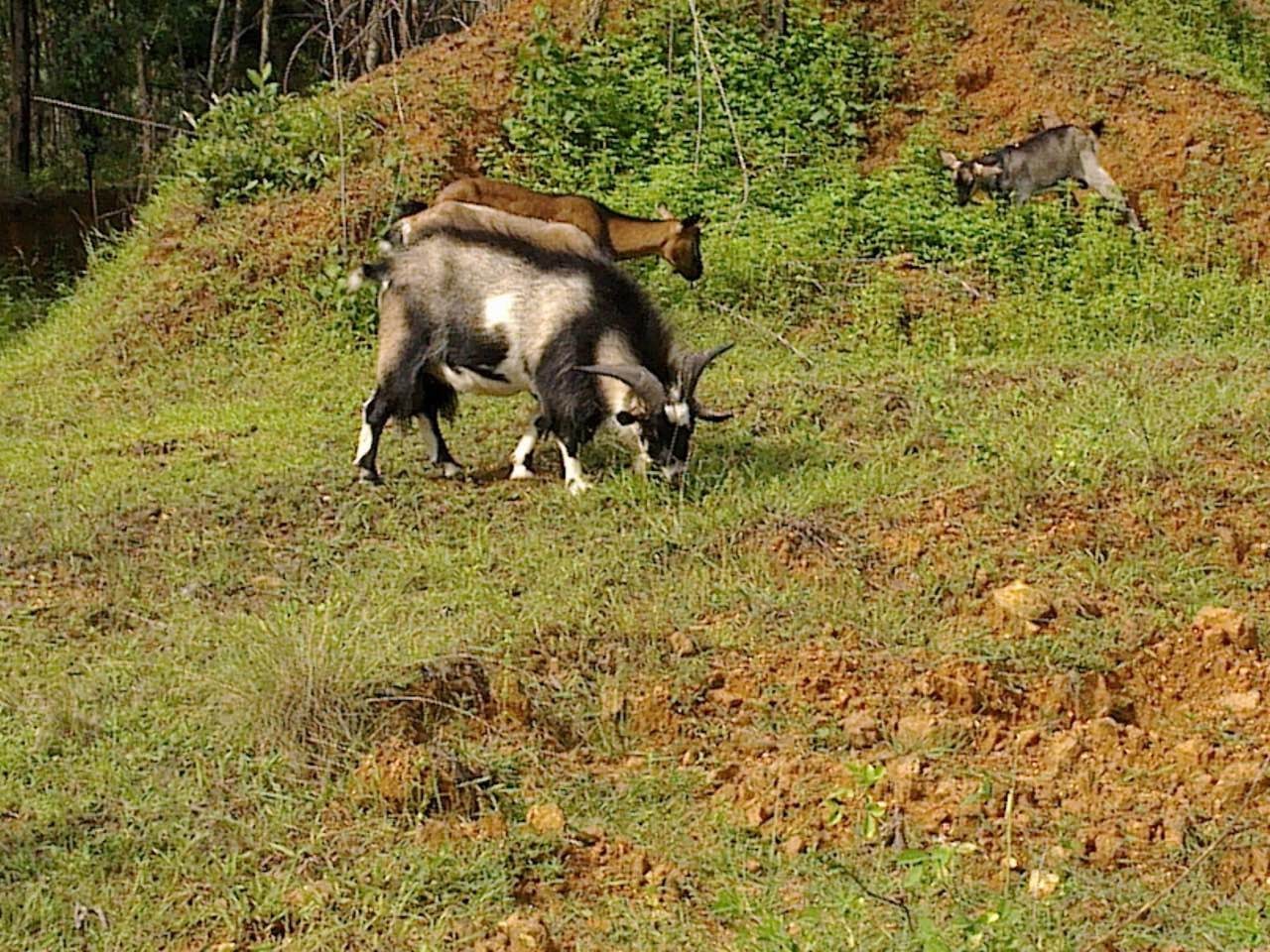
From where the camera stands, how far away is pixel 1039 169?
41.2 ft

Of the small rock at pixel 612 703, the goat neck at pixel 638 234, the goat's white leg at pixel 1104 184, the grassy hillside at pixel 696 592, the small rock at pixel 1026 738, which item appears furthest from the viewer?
the goat's white leg at pixel 1104 184

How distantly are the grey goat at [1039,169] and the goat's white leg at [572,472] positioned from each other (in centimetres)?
559

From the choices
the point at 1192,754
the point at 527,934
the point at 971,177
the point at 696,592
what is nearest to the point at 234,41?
the point at 971,177

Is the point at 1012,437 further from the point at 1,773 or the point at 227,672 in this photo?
the point at 1,773

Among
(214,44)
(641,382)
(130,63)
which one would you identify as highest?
(214,44)

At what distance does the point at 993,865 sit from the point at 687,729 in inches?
49.2

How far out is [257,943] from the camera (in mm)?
4215

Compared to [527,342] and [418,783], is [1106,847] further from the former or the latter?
[527,342]

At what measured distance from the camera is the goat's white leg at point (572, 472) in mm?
8062

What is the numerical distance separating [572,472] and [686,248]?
4.06 metres

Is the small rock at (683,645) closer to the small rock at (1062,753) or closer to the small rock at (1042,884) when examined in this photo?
the small rock at (1062,753)

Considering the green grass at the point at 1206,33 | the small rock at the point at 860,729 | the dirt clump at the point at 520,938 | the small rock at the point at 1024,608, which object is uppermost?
the green grass at the point at 1206,33

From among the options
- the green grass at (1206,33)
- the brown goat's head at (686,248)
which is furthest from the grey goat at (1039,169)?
the green grass at (1206,33)

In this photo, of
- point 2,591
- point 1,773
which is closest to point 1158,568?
point 1,773
